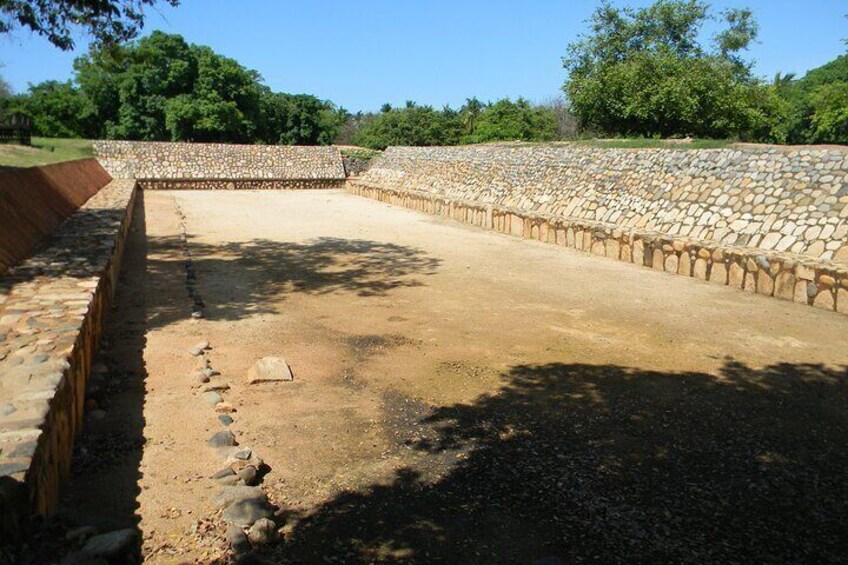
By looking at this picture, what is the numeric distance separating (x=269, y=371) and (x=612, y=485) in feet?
8.85

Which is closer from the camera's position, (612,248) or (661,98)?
(612,248)

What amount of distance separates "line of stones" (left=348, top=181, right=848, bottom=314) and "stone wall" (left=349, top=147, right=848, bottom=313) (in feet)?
0.05

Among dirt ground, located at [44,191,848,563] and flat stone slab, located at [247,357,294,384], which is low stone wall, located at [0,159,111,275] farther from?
flat stone slab, located at [247,357,294,384]

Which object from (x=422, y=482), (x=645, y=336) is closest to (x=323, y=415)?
(x=422, y=482)

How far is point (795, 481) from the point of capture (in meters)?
3.47

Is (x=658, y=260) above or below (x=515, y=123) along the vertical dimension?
below

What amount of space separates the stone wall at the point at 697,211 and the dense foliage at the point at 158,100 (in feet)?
84.0

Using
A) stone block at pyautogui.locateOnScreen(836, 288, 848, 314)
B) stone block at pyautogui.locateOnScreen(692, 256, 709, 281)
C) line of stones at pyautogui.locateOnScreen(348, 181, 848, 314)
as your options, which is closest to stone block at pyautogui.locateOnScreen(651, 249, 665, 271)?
line of stones at pyautogui.locateOnScreen(348, 181, 848, 314)

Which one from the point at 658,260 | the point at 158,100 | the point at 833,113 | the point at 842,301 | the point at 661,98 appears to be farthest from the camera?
the point at 158,100

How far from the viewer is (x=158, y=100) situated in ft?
125

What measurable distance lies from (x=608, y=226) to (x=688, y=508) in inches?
370

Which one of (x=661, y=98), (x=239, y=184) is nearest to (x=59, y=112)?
(x=239, y=184)

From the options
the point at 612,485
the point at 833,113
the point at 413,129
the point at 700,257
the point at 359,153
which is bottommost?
the point at 612,485

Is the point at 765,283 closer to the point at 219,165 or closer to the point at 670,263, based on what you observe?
the point at 670,263
